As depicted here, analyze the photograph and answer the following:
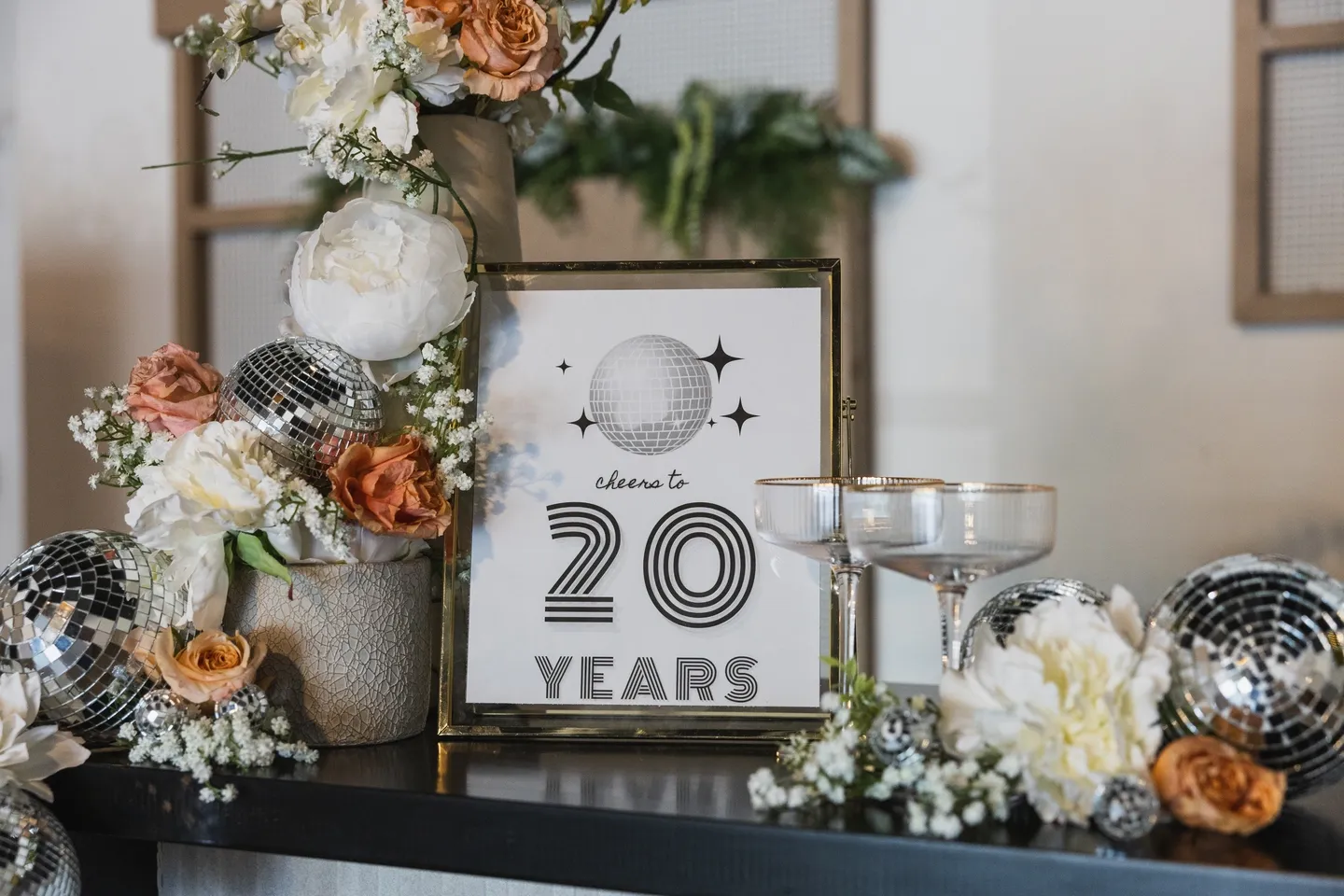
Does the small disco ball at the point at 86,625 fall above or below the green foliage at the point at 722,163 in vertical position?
below

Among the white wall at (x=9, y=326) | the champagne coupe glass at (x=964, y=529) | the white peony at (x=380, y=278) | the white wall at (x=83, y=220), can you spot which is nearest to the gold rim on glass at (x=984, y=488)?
the champagne coupe glass at (x=964, y=529)

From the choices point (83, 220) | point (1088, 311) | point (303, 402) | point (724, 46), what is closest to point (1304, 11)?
point (1088, 311)

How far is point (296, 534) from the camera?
0.75 m

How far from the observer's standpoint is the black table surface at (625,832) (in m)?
0.55

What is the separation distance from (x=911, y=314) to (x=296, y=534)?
0.86 m

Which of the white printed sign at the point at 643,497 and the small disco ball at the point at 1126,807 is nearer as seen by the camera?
the small disco ball at the point at 1126,807

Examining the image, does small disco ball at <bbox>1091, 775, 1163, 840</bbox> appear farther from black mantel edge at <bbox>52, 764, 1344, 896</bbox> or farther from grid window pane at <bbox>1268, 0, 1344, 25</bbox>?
grid window pane at <bbox>1268, 0, 1344, 25</bbox>

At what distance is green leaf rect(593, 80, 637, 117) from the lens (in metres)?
0.99

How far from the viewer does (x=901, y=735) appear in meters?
0.61

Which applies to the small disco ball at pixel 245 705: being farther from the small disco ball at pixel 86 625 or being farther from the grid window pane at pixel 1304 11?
the grid window pane at pixel 1304 11

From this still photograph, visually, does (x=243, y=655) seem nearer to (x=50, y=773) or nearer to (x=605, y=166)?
(x=50, y=773)

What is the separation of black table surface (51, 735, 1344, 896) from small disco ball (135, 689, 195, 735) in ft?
0.09

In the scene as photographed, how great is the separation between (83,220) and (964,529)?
156 cm

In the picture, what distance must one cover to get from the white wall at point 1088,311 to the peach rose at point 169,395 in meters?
0.84
